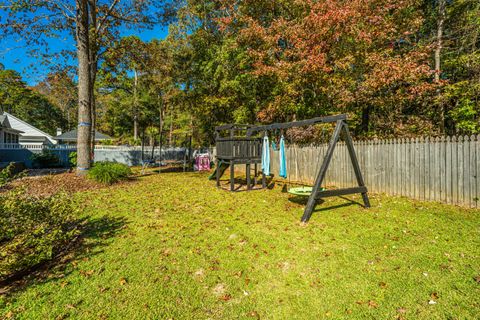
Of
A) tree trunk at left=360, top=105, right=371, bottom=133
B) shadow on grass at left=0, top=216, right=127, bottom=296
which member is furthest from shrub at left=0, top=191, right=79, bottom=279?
tree trunk at left=360, top=105, right=371, bottom=133

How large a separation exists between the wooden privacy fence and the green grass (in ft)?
2.07

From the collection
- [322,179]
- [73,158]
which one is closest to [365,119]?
[322,179]

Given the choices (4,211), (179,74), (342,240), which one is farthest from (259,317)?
(179,74)

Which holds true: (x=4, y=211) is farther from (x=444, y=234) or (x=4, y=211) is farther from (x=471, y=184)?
(x=471, y=184)

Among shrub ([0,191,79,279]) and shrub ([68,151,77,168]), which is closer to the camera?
shrub ([0,191,79,279])

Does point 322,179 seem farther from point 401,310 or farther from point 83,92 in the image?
point 83,92

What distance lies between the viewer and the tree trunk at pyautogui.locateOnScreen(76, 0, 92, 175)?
9.18 m

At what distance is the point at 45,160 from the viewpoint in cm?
1548

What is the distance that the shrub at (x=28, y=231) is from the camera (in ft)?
9.45

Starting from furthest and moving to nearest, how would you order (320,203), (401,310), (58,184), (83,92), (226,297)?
(83,92) → (58,184) → (320,203) → (226,297) → (401,310)

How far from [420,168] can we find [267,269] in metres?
5.49

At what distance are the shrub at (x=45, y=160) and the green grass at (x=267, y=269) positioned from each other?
13766 mm

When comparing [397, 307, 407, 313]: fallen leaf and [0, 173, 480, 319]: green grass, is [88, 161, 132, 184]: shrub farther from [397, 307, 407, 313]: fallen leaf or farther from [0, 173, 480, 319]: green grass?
[397, 307, 407, 313]: fallen leaf

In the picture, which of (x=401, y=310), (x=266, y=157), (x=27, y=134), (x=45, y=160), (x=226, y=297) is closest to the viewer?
(x=401, y=310)
